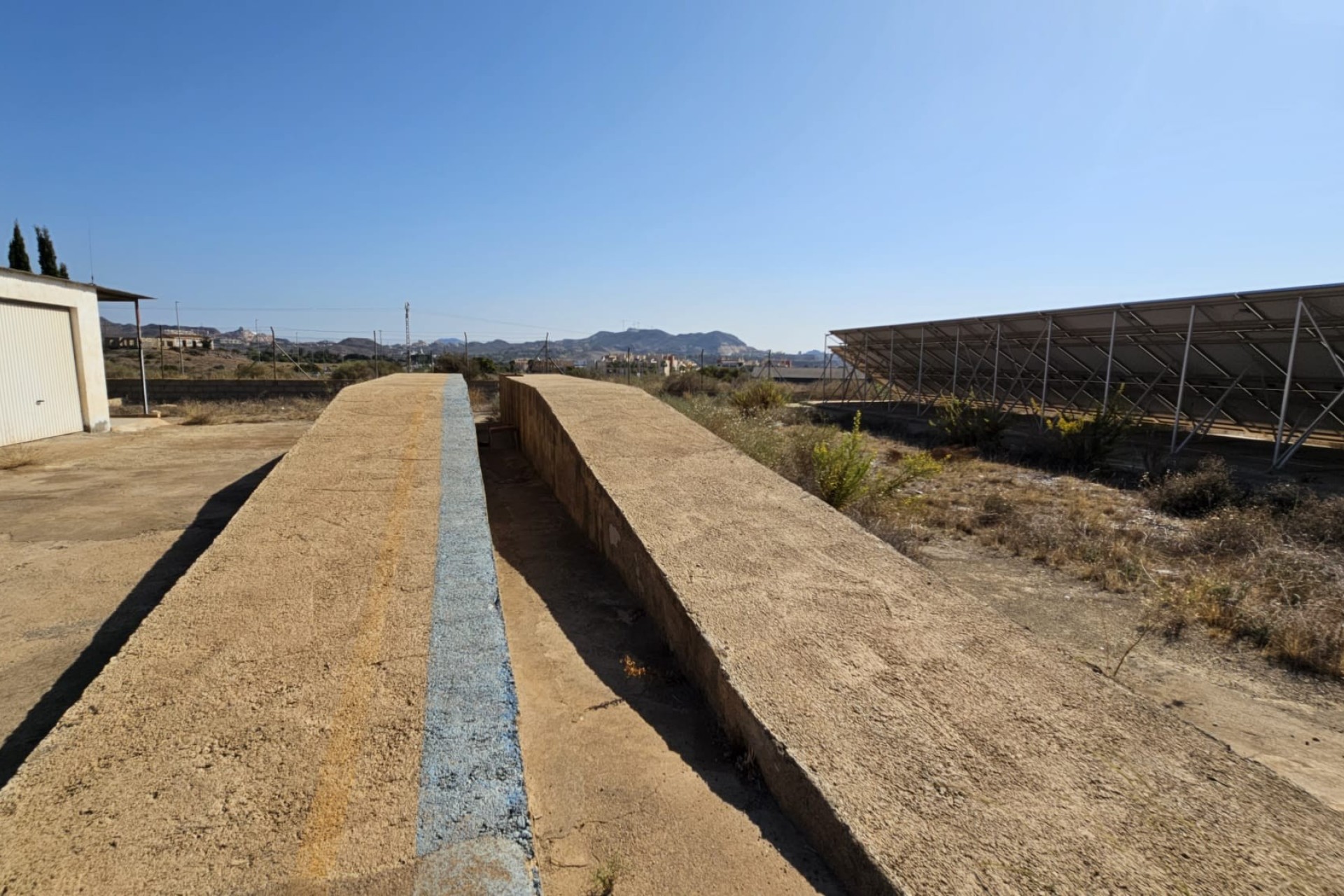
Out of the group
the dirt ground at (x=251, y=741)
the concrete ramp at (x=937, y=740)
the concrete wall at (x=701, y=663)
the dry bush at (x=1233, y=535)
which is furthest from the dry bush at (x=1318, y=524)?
the dirt ground at (x=251, y=741)

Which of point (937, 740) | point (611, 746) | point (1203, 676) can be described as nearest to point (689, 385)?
point (1203, 676)

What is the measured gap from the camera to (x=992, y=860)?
2.10 m

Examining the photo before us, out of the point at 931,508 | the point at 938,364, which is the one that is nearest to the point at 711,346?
the point at 938,364

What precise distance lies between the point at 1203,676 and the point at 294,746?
5141 millimetres

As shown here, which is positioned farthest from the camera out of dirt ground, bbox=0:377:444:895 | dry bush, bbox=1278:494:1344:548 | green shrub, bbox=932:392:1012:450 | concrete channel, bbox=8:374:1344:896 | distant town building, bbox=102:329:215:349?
distant town building, bbox=102:329:215:349

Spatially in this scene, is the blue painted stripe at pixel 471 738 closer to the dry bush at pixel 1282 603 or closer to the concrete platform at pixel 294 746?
the concrete platform at pixel 294 746

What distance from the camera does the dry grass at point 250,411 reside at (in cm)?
1545

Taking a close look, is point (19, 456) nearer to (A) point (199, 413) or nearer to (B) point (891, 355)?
(A) point (199, 413)

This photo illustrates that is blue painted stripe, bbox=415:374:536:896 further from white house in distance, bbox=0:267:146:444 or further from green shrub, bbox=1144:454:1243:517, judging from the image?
white house in distance, bbox=0:267:146:444

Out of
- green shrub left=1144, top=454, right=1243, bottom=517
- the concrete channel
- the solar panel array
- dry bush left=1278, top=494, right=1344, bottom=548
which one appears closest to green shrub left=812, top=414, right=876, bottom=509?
the concrete channel

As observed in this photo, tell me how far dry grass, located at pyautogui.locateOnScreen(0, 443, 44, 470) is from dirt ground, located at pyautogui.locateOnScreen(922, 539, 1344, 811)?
474 inches

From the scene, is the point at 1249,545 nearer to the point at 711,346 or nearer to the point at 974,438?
the point at 974,438

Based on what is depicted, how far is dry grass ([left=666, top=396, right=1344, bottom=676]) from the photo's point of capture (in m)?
4.76

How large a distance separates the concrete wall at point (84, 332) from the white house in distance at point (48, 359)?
0.05ft
